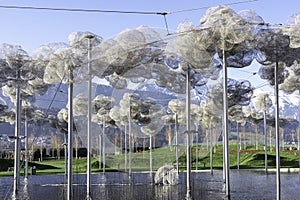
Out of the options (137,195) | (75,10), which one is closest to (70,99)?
(75,10)

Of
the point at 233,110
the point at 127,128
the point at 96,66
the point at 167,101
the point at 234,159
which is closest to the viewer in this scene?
the point at 96,66

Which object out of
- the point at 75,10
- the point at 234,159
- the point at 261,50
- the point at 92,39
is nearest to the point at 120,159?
the point at 92,39

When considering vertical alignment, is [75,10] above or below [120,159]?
above

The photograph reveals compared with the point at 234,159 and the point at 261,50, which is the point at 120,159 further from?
the point at 234,159

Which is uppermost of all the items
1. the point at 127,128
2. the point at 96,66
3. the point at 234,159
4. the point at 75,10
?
the point at 75,10

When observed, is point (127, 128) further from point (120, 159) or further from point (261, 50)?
point (261, 50)

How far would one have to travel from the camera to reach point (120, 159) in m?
19.9

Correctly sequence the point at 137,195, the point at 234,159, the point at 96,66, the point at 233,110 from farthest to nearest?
the point at 234,159
the point at 233,110
the point at 137,195
the point at 96,66

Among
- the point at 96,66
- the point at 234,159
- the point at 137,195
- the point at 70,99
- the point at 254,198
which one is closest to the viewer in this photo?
the point at 70,99

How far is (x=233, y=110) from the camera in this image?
95.5 ft

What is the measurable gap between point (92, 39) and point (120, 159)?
756 centimetres

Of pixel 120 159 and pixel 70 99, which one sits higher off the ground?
pixel 70 99

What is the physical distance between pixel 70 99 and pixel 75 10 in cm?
258

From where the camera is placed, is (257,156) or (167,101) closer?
(167,101)
